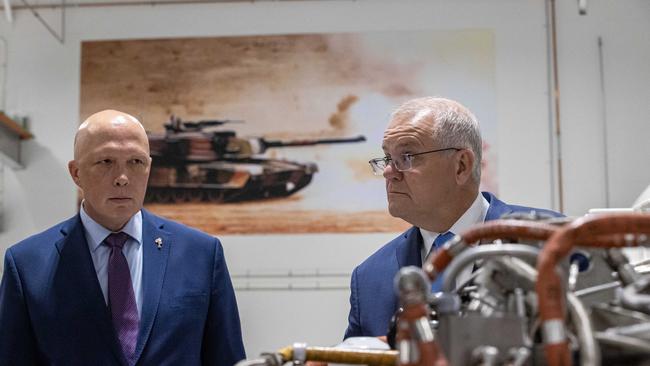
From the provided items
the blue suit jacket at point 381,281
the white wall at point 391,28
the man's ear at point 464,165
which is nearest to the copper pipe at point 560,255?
the blue suit jacket at point 381,281

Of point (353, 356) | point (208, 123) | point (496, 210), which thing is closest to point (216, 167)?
point (208, 123)

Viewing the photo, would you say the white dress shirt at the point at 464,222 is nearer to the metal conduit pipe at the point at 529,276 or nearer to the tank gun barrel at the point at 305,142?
the metal conduit pipe at the point at 529,276

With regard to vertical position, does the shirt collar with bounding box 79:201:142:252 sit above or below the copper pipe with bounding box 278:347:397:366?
above

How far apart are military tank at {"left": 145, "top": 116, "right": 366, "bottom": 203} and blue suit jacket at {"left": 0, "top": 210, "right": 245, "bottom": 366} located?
354cm

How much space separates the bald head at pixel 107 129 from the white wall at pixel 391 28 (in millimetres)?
3625

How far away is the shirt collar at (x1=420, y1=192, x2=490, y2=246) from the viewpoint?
103 inches

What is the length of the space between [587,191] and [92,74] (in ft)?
12.1

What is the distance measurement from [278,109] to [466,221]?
13.3ft

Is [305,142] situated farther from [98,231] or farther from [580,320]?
[580,320]

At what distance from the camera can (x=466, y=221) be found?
2.64m

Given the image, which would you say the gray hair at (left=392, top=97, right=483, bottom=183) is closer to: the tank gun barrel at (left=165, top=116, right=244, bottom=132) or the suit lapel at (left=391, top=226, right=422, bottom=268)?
the suit lapel at (left=391, top=226, right=422, bottom=268)

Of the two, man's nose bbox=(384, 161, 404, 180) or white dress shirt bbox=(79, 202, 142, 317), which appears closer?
man's nose bbox=(384, 161, 404, 180)

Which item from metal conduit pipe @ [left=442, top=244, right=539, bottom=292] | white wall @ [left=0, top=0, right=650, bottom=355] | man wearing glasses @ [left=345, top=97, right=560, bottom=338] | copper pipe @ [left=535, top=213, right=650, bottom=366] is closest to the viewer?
copper pipe @ [left=535, top=213, right=650, bottom=366]

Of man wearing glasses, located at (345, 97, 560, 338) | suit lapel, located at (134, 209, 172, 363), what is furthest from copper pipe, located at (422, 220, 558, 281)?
suit lapel, located at (134, 209, 172, 363)
